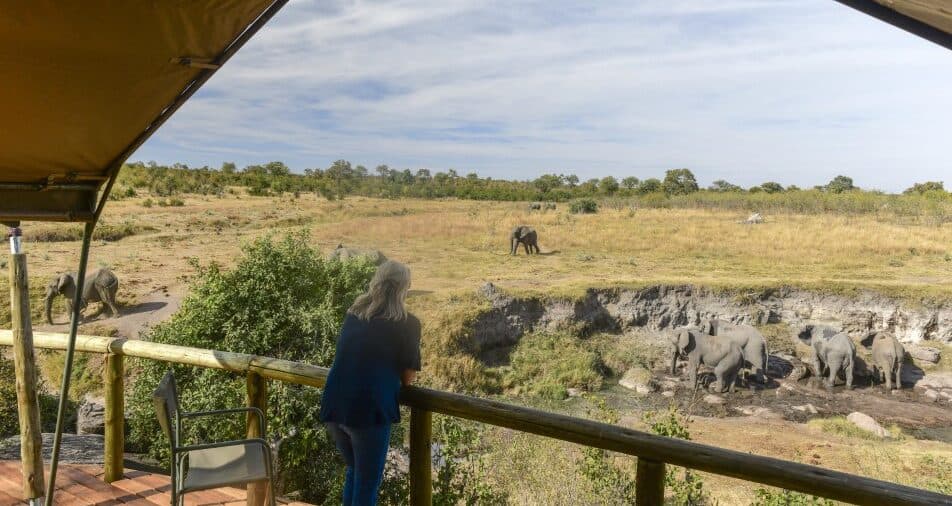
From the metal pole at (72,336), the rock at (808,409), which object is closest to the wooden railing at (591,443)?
the metal pole at (72,336)

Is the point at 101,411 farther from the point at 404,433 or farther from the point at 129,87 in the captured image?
the point at 129,87

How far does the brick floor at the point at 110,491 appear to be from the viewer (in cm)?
244

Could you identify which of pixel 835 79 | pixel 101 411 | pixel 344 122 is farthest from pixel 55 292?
pixel 835 79

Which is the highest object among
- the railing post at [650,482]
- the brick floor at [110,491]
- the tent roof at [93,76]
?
the tent roof at [93,76]

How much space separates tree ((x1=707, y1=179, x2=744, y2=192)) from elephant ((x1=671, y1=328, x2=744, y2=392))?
105 feet

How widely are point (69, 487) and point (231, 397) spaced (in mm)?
3327

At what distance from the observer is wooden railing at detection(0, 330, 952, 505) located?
1.29m

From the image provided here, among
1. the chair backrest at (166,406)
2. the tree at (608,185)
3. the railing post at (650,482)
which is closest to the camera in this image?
the railing post at (650,482)

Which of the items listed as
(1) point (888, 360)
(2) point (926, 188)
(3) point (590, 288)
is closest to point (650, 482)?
(3) point (590, 288)

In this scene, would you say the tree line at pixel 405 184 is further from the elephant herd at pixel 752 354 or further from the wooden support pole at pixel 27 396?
the wooden support pole at pixel 27 396

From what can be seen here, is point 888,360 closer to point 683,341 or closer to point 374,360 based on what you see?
point 683,341

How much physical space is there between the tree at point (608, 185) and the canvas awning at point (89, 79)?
150 ft

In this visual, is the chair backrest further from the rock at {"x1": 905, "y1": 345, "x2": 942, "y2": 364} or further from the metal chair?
the rock at {"x1": 905, "y1": 345, "x2": 942, "y2": 364}

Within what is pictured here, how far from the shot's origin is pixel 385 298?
175 centimetres
